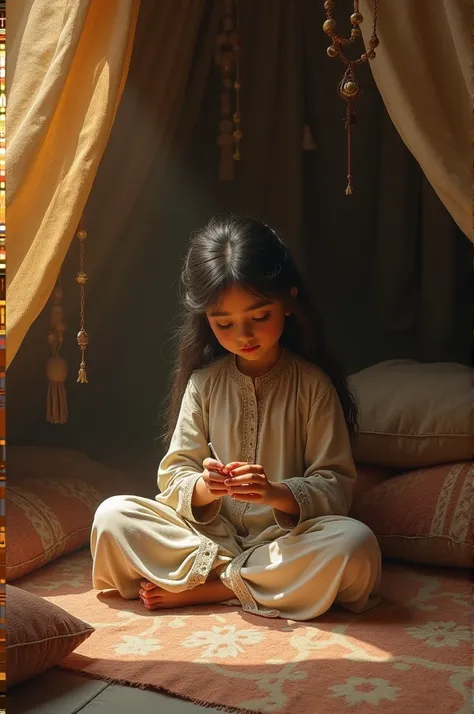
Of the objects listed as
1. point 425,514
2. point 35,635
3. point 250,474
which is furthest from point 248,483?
point 425,514

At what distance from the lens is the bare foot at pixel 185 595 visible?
2125 mm

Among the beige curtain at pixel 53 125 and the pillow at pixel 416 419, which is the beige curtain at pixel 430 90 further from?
the pillow at pixel 416 419

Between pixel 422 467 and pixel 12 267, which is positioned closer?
pixel 12 267

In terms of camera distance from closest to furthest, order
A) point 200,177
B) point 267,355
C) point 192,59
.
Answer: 1. point 267,355
2. point 192,59
3. point 200,177

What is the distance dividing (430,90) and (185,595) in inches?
52.3

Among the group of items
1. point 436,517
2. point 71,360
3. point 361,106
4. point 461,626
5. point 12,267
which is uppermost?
point 361,106

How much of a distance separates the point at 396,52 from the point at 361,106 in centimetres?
125

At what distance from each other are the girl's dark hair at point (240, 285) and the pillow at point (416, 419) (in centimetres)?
22

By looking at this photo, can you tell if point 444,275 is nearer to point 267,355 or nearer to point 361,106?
A: point 361,106

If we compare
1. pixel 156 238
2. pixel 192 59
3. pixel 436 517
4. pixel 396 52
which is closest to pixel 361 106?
pixel 192 59

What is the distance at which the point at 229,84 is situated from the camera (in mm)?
3092

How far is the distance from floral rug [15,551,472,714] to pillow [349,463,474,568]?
0.14m

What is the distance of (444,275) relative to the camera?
312 cm

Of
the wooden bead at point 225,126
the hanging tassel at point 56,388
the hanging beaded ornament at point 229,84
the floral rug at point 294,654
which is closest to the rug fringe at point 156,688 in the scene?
the floral rug at point 294,654
